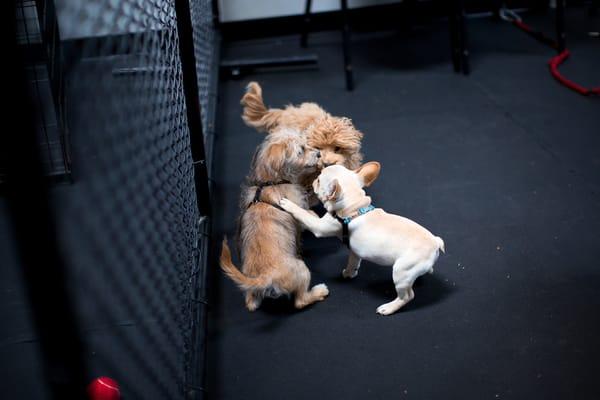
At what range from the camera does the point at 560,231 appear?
240 centimetres

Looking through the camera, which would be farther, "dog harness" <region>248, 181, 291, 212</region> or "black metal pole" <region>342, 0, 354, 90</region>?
"black metal pole" <region>342, 0, 354, 90</region>

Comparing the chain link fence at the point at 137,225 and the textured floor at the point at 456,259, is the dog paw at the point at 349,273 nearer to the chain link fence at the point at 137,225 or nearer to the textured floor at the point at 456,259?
the textured floor at the point at 456,259

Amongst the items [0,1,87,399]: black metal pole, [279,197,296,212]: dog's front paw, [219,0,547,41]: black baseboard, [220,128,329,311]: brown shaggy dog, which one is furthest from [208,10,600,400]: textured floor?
[219,0,547,41]: black baseboard

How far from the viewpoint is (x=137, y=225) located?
2.49 meters

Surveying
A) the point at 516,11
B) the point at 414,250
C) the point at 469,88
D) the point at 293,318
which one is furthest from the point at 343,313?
the point at 516,11

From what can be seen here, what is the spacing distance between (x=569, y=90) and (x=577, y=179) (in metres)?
1.11

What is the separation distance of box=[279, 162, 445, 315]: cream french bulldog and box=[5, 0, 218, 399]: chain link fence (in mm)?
426

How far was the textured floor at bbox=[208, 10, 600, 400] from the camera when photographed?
1.81 meters

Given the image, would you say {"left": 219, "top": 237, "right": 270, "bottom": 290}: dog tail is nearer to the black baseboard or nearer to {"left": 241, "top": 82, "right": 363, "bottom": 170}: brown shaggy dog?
{"left": 241, "top": 82, "right": 363, "bottom": 170}: brown shaggy dog

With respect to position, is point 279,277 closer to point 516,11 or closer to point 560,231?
point 560,231

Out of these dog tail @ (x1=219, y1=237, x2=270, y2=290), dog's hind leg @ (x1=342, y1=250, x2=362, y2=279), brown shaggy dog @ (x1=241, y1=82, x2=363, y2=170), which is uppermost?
brown shaggy dog @ (x1=241, y1=82, x2=363, y2=170)

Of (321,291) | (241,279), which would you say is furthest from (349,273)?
(241,279)

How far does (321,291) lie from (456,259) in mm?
523

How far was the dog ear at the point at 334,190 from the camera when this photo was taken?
6.57 ft
